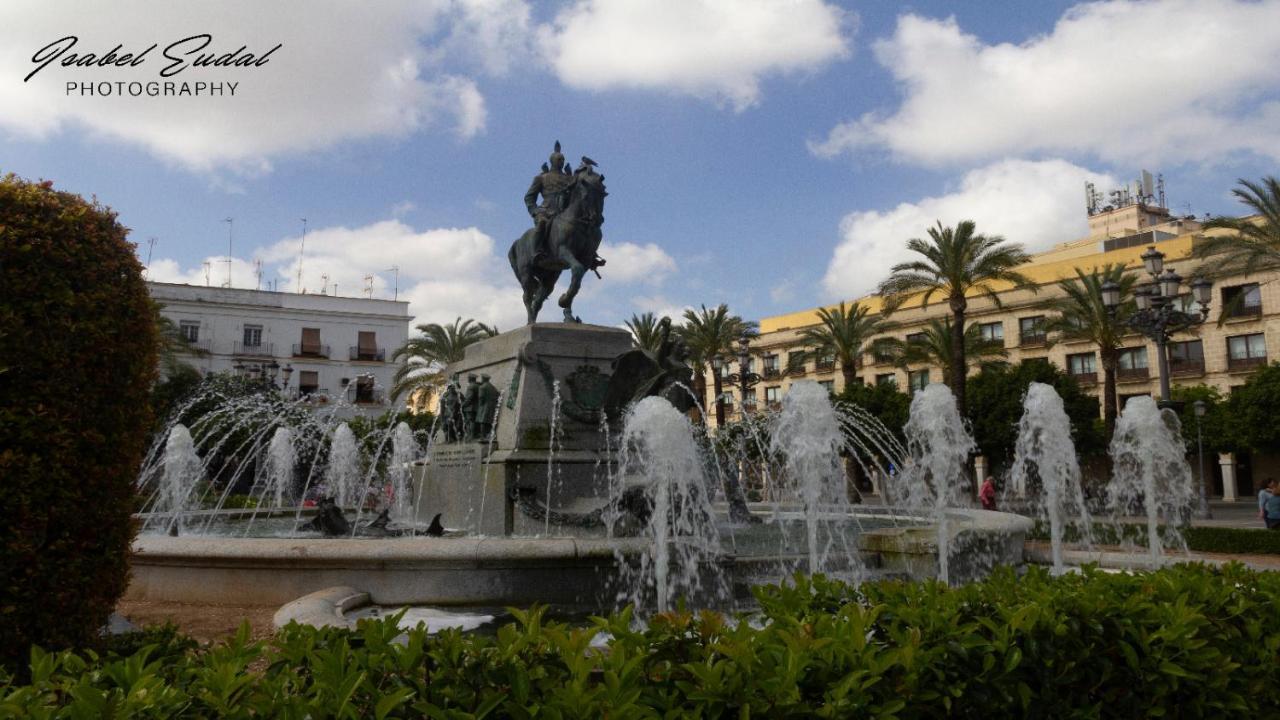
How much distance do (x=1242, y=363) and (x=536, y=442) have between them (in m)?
44.1

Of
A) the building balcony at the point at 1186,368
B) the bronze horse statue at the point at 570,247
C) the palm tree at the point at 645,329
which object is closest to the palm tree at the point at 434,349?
the palm tree at the point at 645,329

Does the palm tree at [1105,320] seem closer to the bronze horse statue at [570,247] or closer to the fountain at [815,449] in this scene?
the fountain at [815,449]

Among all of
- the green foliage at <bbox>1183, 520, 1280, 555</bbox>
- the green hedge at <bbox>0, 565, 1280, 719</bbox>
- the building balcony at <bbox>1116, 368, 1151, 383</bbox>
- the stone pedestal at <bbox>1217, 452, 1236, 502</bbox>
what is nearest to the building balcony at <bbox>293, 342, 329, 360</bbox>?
the building balcony at <bbox>1116, 368, 1151, 383</bbox>

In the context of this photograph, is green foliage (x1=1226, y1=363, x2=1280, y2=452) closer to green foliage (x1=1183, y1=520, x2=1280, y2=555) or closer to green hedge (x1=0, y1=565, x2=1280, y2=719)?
green foliage (x1=1183, y1=520, x2=1280, y2=555)

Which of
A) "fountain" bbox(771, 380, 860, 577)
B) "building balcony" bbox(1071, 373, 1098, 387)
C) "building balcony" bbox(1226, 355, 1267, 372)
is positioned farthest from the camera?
"building balcony" bbox(1071, 373, 1098, 387)

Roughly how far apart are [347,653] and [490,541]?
470cm

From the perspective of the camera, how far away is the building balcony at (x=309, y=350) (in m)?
55.9

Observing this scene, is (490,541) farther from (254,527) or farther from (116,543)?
(254,527)

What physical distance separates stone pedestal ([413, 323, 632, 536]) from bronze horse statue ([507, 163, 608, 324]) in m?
0.86

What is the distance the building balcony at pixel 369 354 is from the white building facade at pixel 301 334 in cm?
6

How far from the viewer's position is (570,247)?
12672mm

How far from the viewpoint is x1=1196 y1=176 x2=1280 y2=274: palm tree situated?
25625 millimetres

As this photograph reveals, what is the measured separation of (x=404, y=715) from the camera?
8.59 ft

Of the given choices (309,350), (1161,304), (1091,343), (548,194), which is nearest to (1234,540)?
(1161,304)
